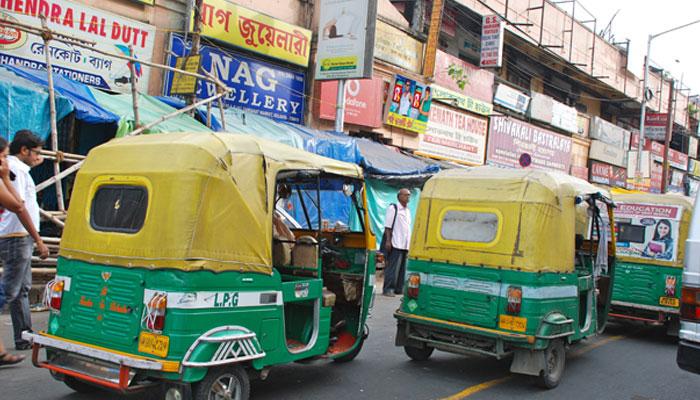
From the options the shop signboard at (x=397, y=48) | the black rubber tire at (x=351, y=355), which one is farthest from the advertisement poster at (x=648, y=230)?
the shop signboard at (x=397, y=48)

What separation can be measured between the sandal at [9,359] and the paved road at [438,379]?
72 millimetres

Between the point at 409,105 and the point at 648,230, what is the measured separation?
8892 mm

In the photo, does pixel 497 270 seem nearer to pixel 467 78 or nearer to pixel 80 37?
pixel 80 37

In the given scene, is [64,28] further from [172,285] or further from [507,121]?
[507,121]

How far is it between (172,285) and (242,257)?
0.60 metres

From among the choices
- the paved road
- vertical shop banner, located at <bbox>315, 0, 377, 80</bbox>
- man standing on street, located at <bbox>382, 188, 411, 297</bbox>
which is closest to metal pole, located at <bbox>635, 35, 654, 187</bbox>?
vertical shop banner, located at <bbox>315, 0, 377, 80</bbox>

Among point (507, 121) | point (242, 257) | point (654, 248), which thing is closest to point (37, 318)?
point (242, 257)

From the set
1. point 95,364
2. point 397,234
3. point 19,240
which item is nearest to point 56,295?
point 95,364

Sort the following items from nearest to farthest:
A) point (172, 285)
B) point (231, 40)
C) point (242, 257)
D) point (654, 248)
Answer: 1. point (172, 285)
2. point (242, 257)
3. point (654, 248)
4. point (231, 40)

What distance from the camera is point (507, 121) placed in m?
22.7

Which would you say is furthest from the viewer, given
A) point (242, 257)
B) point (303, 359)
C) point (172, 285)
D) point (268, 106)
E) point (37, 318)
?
point (268, 106)

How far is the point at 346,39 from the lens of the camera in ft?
45.1

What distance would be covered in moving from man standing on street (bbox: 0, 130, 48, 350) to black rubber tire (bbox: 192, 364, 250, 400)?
7.14ft

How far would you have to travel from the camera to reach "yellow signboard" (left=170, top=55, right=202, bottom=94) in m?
10.9
